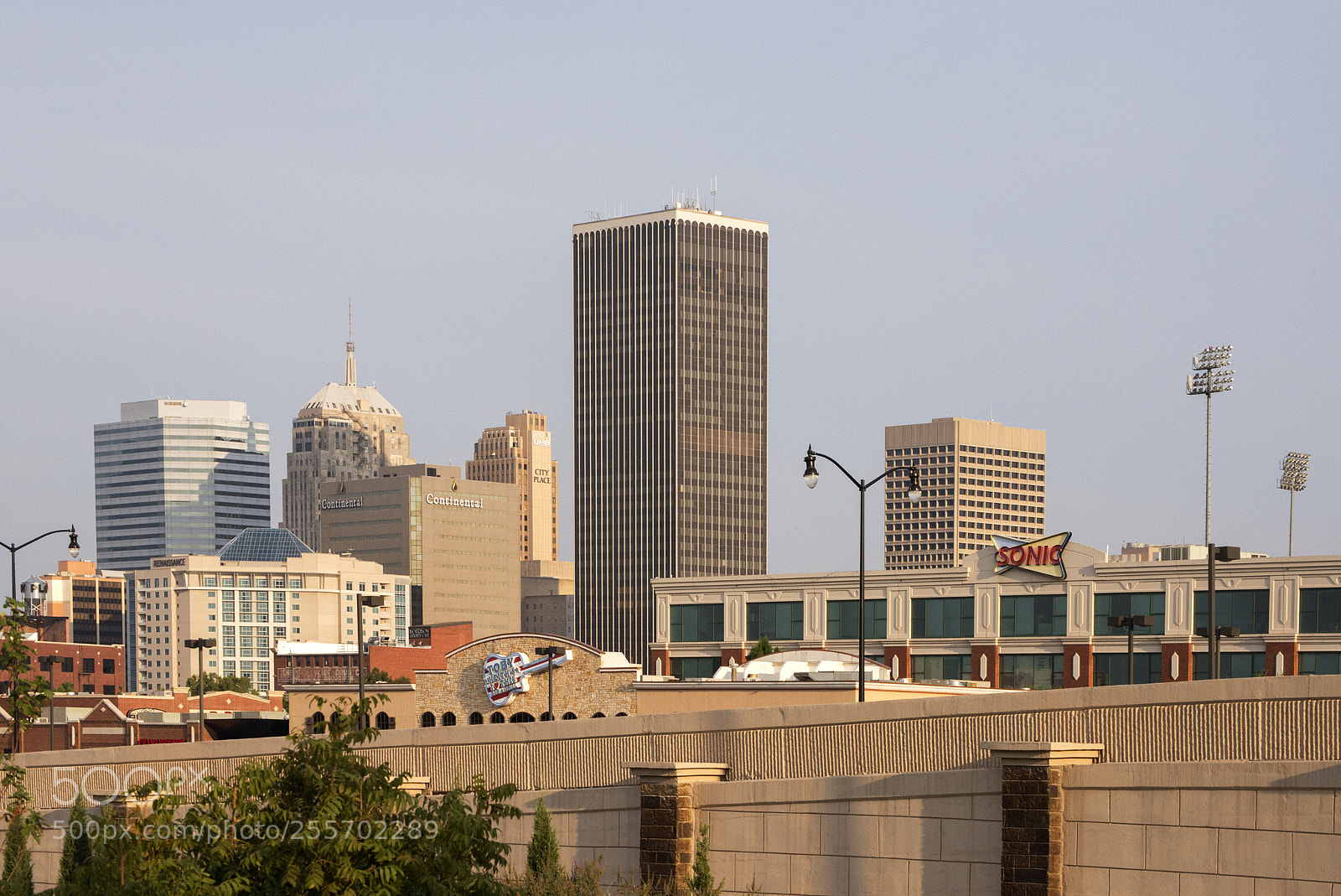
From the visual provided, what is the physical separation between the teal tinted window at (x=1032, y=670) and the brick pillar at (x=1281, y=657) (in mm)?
10008

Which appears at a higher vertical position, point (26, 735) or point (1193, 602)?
point (1193, 602)

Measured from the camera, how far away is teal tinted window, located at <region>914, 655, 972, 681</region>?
85938 millimetres

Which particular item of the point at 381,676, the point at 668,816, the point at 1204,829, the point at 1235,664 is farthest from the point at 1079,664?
the point at 381,676

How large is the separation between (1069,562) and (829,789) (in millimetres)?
55566

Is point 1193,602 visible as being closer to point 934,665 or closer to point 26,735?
point 934,665

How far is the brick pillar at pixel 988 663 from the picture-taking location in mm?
84500

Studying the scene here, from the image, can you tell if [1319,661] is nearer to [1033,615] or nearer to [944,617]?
[1033,615]

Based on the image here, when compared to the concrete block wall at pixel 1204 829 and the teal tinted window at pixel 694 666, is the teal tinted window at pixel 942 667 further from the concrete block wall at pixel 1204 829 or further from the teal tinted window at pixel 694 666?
the concrete block wall at pixel 1204 829

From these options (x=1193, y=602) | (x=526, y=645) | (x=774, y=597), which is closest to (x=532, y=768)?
(x=526, y=645)

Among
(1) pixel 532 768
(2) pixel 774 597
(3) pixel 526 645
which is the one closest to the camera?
(1) pixel 532 768

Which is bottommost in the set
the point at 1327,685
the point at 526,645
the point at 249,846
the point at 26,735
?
the point at 26,735

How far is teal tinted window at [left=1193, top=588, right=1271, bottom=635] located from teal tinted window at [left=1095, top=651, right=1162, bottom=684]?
2.77 metres

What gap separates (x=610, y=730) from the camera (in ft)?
109

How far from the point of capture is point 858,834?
29562mm
